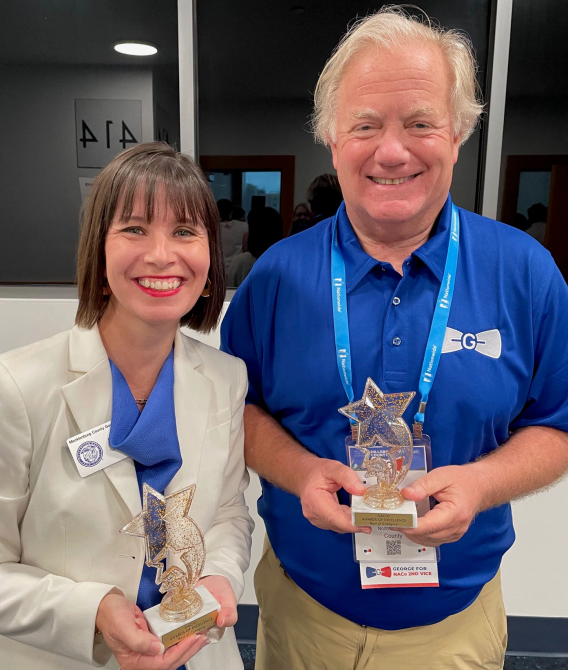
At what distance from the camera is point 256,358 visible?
1.49m

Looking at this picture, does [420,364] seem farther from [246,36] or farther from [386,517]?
[246,36]

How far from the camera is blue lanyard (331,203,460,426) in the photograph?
1250 mm

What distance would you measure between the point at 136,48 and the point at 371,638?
265 centimetres

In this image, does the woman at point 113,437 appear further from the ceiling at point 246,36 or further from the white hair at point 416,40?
the ceiling at point 246,36

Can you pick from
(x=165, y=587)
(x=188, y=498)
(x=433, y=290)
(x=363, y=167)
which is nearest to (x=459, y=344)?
(x=433, y=290)

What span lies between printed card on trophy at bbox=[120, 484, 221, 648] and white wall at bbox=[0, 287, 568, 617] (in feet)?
4.99

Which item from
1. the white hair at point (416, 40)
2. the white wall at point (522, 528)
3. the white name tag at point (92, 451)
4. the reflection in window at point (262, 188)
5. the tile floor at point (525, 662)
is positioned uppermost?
the white hair at point (416, 40)

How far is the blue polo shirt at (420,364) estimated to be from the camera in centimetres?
127

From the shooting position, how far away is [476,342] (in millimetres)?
1278

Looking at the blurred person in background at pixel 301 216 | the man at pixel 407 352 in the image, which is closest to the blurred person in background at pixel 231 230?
the blurred person in background at pixel 301 216

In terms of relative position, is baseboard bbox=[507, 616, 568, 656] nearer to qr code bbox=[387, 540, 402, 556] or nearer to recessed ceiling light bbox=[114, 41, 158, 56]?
qr code bbox=[387, 540, 402, 556]

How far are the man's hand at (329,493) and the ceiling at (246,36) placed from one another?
2.07m

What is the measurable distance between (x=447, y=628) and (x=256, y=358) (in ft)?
2.74

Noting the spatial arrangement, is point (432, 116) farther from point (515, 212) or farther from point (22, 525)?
point (515, 212)
